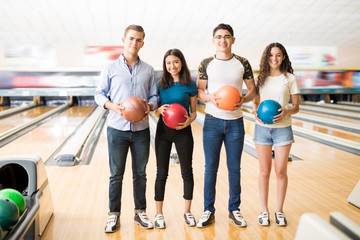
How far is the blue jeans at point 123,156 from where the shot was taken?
6.66 feet

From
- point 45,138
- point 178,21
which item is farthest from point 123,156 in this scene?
point 178,21

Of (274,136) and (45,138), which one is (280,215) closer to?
(274,136)

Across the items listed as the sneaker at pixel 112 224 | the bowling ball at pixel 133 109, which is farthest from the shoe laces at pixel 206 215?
the bowling ball at pixel 133 109

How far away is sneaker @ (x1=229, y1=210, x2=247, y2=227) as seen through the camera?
2143 mm

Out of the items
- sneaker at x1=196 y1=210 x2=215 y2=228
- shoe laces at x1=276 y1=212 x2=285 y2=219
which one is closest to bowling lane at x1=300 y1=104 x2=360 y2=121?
shoe laces at x1=276 y1=212 x2=285 y2=219

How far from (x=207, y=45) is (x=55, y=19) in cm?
413

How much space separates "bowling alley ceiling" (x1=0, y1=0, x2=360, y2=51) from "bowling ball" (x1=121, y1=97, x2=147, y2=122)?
5837mm

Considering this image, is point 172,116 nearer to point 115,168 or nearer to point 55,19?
point 115,168

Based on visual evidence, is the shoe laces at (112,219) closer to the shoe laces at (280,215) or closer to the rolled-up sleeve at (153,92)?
the rolled-up sleeve at (153,92)

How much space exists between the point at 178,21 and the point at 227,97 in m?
6.58

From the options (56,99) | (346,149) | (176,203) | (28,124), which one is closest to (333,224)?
(176,203)

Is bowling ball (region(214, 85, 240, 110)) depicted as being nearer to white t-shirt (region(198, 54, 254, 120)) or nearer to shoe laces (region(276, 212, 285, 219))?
white t-shirt (region(198, 54, 254, 120))

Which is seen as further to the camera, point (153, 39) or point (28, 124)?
point (153, 39)

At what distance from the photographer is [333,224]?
106 cm
